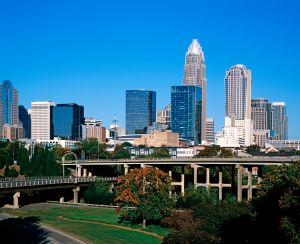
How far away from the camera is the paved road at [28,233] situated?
2474 inches

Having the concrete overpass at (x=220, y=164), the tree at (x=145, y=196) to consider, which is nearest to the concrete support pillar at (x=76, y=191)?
the concrete overpass at (x=220, y=164)

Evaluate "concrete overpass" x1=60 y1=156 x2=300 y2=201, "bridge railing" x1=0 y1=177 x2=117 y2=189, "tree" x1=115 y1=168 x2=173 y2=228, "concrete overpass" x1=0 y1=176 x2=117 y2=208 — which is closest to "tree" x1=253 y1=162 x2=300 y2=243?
"tree" x1=115 y1=168 x2=173 y2=228

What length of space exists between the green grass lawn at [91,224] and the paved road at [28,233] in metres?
1.64

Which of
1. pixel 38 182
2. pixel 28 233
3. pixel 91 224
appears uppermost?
pixel 38 182

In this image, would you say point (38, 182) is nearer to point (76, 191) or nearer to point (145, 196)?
point (76, 191)

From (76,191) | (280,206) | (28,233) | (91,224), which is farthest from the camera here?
(76,191)

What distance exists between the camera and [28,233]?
67125 mm

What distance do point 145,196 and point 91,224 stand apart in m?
8.13

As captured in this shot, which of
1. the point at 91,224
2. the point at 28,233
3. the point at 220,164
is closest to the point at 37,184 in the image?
the point at 91,224

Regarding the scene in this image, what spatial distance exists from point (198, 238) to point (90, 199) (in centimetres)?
5593

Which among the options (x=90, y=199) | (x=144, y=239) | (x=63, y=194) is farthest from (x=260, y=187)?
(x=63, y=194)

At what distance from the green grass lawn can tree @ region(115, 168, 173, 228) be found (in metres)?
1.85

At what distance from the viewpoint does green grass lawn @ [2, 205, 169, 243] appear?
6681 cm

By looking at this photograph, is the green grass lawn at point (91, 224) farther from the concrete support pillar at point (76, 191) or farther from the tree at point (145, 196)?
the concrete support pillar at point (76, 191)
